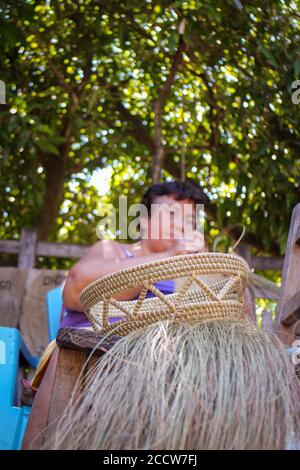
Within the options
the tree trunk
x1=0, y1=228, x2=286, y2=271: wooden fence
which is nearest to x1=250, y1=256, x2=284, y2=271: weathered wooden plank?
x1=0, y1=228, x2=286, y2=271: wooden fence

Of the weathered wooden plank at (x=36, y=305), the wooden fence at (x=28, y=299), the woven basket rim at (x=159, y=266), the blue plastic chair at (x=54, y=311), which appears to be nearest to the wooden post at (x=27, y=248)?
the wooden fence at (x=28, y=299)

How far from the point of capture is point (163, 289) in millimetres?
2074

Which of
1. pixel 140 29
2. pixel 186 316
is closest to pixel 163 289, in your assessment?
pixel 186 316

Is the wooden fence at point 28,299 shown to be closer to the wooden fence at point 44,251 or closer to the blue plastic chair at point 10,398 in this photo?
the wooden fence at point 44,251

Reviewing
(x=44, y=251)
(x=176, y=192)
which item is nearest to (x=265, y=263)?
(x=44, y=251)

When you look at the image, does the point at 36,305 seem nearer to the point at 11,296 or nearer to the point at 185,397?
the point at 11,296

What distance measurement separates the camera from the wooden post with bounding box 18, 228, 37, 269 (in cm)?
389

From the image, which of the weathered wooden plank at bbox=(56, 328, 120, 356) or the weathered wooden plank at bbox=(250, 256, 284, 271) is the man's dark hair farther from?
the weathered wooden plank at bbox=(250, 256, 284, 271)

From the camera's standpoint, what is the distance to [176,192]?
241 cm

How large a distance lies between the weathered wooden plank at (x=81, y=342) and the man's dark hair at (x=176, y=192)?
1.05m

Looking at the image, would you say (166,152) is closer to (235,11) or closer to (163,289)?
(235,11)

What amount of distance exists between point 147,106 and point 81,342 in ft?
9.41

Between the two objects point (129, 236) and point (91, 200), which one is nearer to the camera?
point (129, 236)

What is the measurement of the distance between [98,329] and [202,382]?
0.41 m
